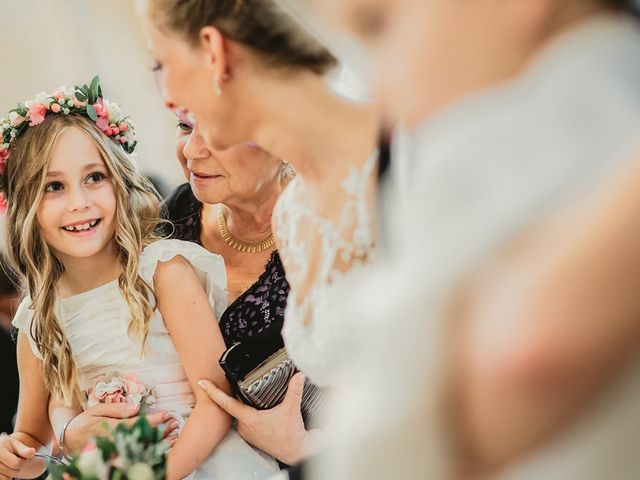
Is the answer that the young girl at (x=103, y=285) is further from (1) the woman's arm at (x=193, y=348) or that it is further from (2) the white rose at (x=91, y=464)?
(2) the white rose at (x=91, y=464)

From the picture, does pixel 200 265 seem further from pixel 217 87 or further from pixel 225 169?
pixel 217 87

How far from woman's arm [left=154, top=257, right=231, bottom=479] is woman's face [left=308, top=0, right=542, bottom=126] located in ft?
2.36

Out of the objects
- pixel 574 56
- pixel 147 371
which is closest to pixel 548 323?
pixel 574 56

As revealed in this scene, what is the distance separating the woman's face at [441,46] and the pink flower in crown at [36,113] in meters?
0.82

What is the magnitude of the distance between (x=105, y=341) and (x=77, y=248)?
163 mm

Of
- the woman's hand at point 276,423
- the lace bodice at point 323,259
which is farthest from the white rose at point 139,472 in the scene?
the woman's hand at point 276,423

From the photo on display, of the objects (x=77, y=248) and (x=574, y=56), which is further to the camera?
(x=77, y=248)

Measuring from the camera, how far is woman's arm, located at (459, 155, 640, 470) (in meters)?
0.44

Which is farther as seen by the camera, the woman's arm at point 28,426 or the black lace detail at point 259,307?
the woman's arm at point 28,426

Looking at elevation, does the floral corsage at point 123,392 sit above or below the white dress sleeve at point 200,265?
Answer: below

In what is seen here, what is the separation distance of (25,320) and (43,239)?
0.50 feet

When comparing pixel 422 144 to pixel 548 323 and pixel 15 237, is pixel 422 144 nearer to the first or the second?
pixel 548 323

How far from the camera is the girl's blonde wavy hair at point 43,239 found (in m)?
1.36

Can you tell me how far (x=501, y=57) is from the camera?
608 mm
